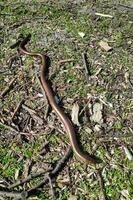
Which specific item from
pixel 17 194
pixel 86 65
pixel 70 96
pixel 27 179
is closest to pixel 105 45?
pixel 86 65

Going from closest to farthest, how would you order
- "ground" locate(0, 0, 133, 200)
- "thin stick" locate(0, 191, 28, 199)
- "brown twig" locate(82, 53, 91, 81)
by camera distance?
"thin stick" locate(0, 191, 28, 199) < "ground" locate(0, 0, 133, 200) < "brown twig" locate(82, 53, 91, 81)

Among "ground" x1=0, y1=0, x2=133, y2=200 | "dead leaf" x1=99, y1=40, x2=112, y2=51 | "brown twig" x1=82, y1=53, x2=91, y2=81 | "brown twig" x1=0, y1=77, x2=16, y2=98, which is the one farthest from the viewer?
"dead leaf" x1=99, y1=40, x2=112, y2=51

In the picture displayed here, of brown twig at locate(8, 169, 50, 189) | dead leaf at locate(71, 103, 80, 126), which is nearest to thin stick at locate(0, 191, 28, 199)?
brown twig at locate(8, 169, 50, 189)

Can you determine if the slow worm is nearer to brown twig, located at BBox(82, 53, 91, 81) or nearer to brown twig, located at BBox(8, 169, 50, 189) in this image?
brown twig, located at BBox(8, 169, 50, 189)

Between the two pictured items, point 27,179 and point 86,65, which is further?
point 86,65

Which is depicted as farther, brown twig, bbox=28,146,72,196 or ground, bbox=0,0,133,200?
ground, bbox=0,0,133,200

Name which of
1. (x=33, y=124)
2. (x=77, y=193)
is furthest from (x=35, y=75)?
(x=77, y=193)

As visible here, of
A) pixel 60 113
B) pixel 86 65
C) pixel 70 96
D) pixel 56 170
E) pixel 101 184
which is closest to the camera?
pixel 101 184

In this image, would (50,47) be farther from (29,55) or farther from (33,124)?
(33,124)

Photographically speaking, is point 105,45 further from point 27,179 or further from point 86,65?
point 27,179
